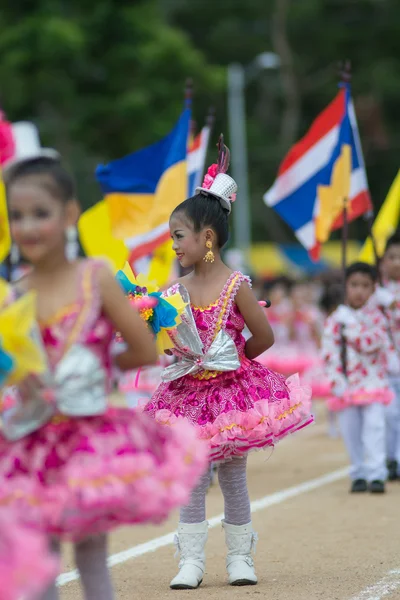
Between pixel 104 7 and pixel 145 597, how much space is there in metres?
27.0

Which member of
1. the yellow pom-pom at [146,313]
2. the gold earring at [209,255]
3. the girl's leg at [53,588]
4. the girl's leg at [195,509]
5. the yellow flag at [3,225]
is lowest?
the girl's leg at [195,509]

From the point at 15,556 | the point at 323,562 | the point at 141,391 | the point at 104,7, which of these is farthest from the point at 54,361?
the point at 104,7

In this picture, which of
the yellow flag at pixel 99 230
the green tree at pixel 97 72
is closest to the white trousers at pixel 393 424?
the yellow flag at pixel 99 230

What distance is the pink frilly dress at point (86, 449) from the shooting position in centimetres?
440

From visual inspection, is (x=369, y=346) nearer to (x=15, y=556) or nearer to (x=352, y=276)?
(x=352, y=276)

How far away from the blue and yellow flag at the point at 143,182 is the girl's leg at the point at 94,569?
7.72 metres

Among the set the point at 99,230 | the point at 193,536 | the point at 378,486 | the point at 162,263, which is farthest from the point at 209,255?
the point at 99,230

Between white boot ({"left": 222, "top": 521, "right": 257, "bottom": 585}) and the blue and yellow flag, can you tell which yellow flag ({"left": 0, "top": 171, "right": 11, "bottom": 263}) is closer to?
white boot ({"left": 222, "top": 521, "right": 257, "bottom": 585})

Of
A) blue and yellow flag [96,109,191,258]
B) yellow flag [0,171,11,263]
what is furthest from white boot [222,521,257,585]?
blue and yellow flag [96,109,191,258]

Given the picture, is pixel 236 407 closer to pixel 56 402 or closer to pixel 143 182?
pixel 56 402

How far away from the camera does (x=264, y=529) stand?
8.63 m

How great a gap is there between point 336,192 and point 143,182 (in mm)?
2017

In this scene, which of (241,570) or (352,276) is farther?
(352,276)

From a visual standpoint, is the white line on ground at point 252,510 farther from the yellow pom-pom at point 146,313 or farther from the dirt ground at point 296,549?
the yellow pom-pom at point 146,313
